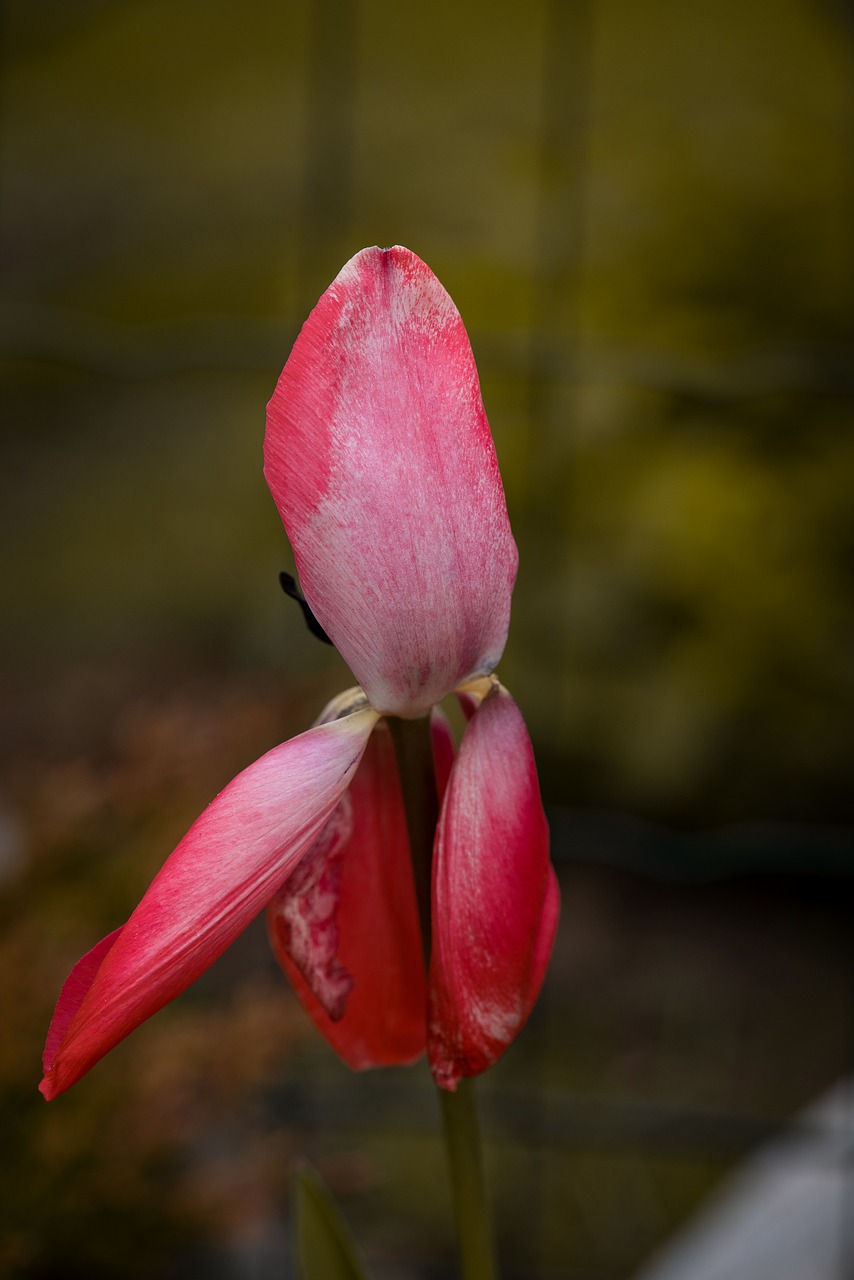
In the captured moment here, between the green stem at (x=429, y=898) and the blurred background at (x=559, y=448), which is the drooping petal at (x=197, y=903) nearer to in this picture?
the green stem at (x=429, y=898)

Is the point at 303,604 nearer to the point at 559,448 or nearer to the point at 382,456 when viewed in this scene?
the point at 382,456

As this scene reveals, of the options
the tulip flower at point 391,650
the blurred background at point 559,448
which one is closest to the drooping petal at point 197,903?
the tulip flower at point 391,650

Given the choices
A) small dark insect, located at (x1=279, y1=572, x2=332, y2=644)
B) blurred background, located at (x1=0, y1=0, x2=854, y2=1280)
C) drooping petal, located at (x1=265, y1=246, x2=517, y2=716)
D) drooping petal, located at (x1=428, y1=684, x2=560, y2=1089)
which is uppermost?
drooping petal, located at (x1=265, y1=246, x2=517, y2=716)

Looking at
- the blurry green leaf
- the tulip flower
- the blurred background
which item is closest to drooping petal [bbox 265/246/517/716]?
the tulip flower

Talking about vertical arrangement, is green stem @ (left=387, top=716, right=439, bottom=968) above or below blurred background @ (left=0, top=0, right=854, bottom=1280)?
above

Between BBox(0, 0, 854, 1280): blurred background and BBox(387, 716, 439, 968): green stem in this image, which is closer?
BBox(387, 716, 439, 968): green stem

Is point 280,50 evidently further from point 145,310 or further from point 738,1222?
point 738,1222

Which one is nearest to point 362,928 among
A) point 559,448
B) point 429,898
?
point 429,898

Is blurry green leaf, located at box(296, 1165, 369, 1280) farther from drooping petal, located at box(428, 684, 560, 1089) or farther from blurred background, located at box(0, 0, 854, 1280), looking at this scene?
blurred background, located at box(0, 0, 854, 1280)
